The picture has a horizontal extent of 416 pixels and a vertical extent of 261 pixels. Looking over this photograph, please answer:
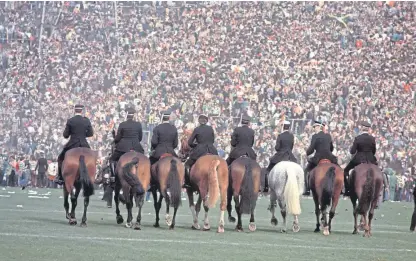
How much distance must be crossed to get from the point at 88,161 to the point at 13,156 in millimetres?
34820

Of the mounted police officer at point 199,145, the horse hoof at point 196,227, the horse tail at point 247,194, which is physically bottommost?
the horse hoof at point 196,227

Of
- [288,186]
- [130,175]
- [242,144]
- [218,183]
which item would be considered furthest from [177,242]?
[242,144]

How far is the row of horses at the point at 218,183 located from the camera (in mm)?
24562

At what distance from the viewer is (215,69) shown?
6669 cm

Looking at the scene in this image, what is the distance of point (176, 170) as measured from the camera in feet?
81.2

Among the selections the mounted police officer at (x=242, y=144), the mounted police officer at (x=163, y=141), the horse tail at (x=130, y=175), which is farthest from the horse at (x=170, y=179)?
the mounted police officer at (x=242, y=144)

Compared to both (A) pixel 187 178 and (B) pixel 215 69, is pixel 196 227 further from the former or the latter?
(B) pixel 215 69

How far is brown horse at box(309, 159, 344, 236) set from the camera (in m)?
25.7

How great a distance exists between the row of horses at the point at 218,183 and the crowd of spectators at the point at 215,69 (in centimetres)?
2992

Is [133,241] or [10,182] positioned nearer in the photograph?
[133,241]

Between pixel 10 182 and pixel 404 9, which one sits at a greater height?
pixel 404 9

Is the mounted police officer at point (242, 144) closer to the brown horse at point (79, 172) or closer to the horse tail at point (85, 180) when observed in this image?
the brown horse at point (79, 172)

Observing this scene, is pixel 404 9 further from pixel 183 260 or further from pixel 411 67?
pixel 183 260

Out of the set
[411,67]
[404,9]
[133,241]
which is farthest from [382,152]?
[133,241]
